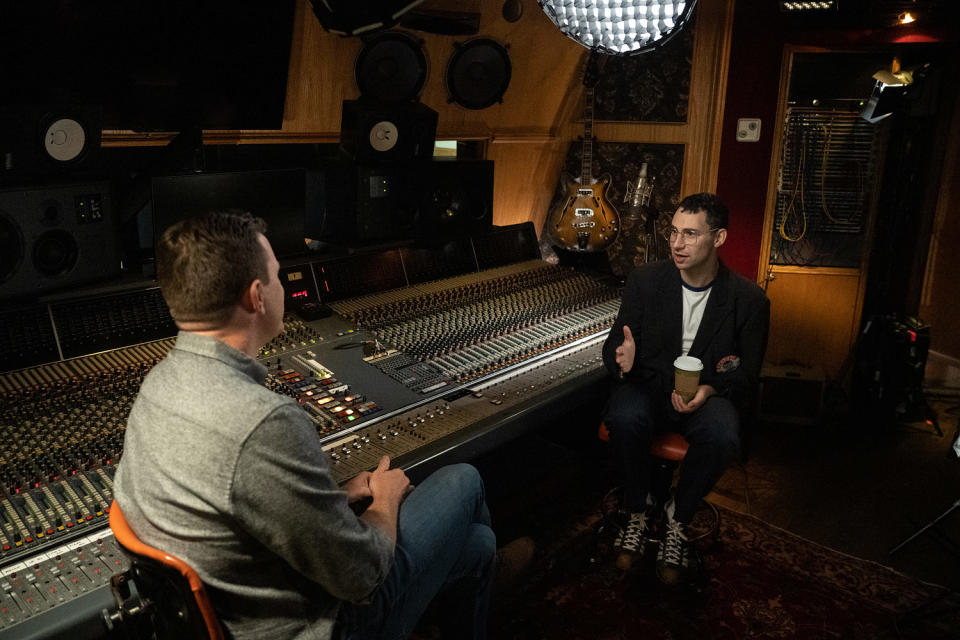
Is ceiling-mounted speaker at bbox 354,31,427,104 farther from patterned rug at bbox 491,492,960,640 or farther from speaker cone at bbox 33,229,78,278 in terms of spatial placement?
patterned rug at bbox 491,492,960,640

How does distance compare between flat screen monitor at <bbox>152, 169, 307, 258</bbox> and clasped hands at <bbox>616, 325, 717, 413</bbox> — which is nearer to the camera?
flat screen monitor at <bbox>152, 169, 307, 258</bbox>

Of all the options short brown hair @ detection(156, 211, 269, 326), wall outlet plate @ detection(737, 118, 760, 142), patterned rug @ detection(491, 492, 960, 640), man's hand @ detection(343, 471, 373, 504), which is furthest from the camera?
wall outlet plate @ detection(737, 118, 760, 142)

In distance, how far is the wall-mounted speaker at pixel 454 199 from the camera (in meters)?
3.14

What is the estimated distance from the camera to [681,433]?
2.71 meters

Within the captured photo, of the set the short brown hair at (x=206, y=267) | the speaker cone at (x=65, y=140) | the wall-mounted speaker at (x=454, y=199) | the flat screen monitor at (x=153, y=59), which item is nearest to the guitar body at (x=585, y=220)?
the wall-mounted speaker at (x=454, y=199)

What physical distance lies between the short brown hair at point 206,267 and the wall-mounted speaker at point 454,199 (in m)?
1.83

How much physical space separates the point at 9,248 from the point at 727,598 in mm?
2625

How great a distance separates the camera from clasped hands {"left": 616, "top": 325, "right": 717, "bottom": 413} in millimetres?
→ 2539

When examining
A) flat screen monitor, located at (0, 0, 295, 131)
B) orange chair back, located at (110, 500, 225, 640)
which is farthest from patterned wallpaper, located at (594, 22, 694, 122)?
orange chair back, located at (110, 500, 225, 640)

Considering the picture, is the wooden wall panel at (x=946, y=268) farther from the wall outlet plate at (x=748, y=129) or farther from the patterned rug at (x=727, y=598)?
the patterned rug at (x=727, y=598)

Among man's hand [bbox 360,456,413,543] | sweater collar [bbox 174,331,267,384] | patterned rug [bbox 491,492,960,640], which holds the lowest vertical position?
patterned rug [bbox 491,492,960,640]

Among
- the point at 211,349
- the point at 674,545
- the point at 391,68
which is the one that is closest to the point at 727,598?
the point at 674,545

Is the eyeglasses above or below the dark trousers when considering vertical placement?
above

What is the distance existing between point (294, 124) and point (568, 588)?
2130 millimetres
